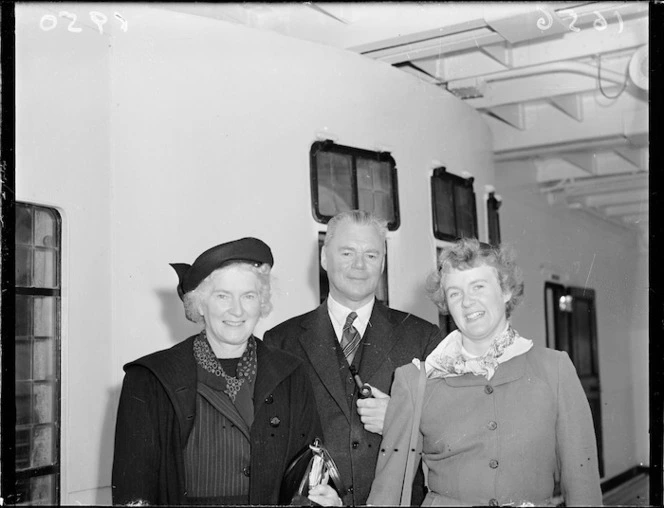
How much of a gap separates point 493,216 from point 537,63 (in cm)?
58

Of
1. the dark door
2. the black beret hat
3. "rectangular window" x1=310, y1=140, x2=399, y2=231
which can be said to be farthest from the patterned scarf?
the dark door

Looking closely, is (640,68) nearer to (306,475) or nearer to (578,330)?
(578,330)

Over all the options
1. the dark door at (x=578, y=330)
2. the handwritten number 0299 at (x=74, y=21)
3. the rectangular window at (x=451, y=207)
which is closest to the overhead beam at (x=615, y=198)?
the dark door at (x=578, y=330)

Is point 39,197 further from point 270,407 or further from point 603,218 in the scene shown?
point 603,218

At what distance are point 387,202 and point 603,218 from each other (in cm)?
69

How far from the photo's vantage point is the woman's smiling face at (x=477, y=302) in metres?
1.78

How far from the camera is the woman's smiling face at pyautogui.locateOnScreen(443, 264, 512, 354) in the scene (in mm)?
1778

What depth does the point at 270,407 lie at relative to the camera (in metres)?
1.81

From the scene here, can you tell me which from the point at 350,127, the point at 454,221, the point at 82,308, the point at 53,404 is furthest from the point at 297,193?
the point at 53,404

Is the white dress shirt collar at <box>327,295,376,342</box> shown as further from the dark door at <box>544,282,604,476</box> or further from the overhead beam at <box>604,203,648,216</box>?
the overhead beam at <box>604,203,648,216</box>

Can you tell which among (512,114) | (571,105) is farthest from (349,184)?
(571,105)

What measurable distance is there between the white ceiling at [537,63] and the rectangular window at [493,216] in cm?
22

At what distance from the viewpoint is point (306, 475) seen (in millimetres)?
1804

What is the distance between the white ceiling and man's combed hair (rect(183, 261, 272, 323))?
848 millimetres
